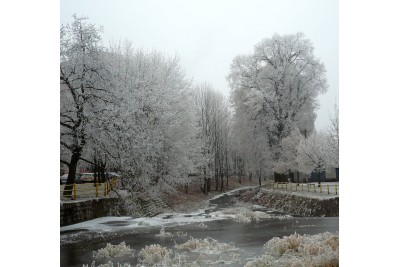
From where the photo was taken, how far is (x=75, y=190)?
436cm

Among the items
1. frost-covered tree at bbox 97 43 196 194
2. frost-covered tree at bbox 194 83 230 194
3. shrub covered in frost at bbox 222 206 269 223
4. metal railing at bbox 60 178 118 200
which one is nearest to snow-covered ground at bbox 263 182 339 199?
shrub covered in frost at bbox 222 206 269 223

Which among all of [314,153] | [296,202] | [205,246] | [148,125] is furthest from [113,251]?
[314,153]

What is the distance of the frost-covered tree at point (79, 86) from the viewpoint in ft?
13.9

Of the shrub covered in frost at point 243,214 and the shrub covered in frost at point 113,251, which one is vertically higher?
the shrub covered in frost at point 243,214

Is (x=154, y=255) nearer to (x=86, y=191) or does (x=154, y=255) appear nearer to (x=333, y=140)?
(x=86, y=191)

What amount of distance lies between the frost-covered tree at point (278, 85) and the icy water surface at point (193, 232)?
2.70ft

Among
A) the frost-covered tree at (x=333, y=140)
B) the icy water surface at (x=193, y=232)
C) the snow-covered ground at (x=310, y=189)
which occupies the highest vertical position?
the frost-covered tree at (x=333, y=140)

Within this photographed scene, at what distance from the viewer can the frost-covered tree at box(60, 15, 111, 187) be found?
425 centimetres

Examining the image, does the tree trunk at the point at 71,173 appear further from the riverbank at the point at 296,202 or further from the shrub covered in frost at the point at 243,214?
the riverbank at the point at 296,202

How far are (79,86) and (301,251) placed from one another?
9.65 feet

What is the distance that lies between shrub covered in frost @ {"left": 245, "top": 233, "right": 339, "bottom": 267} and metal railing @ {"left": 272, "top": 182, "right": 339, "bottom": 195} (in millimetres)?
481

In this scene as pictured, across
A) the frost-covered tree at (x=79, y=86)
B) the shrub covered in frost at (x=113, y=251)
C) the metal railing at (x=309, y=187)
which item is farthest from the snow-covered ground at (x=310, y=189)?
the frost-covered tree at (x=79, y=86)
